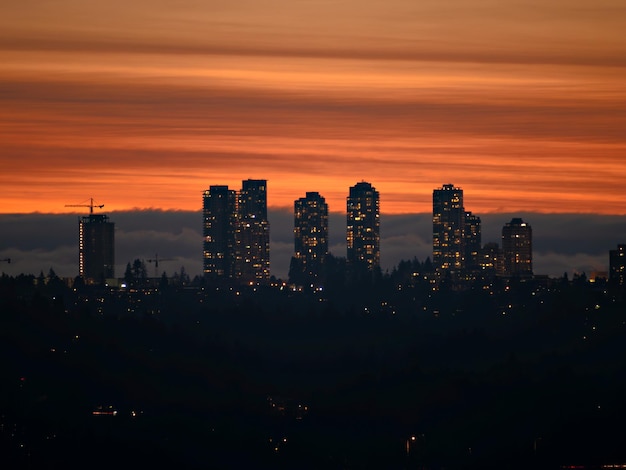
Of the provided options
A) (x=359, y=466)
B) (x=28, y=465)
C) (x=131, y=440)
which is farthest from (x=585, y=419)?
(x=28, y=465)

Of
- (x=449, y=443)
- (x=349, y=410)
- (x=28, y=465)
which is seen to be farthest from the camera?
(x=349, y=410)

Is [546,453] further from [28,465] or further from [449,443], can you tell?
[28,465]

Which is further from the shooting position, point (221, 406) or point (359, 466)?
point (221, 406)

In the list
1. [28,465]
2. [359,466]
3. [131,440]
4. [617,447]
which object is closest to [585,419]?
[617,447]

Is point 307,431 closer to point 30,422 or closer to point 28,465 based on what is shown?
point 30,422

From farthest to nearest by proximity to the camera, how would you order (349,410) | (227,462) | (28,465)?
(349,410) → (227,462) → (28,465)

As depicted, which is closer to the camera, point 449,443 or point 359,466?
point 359,466

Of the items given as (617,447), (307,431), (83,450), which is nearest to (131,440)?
(83,450)

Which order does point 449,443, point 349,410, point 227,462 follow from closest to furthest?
point 227,462, point 449,443, point 349,410
